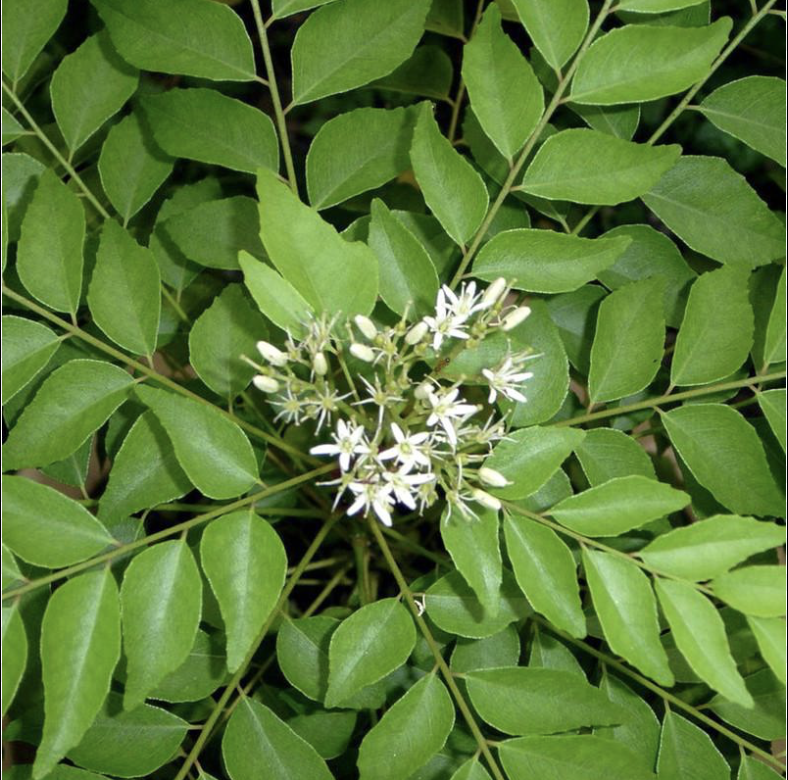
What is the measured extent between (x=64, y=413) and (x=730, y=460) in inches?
19.5

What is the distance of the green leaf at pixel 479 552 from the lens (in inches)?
25.6

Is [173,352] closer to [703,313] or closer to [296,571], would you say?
[296,571]

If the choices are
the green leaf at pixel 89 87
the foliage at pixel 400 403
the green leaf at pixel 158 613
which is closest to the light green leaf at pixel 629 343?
the foliage at pixel 400 403

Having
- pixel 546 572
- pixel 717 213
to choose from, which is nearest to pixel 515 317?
pixel 546 572

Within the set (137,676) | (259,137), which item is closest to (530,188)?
(259,137)

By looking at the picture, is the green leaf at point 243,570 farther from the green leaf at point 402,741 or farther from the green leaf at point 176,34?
the green leaf at point 176,34

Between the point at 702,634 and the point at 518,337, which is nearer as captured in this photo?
the point at 702,634

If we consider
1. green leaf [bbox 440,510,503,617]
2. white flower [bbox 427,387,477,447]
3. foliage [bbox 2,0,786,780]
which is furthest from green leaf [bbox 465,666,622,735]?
white flower [bbox 427,387,477,447]

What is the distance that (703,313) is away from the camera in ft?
2.40

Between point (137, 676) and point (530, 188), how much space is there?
Answer: 45 cm

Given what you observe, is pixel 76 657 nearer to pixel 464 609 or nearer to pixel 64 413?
pixel 64 413

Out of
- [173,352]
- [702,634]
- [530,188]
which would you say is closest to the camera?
[702,634]

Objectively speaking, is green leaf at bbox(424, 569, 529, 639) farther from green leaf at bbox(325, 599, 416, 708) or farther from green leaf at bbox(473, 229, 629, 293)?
green leaf at bbox(473, 229, 629, 293)

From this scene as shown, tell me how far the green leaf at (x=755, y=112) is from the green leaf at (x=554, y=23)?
142 millimetres
